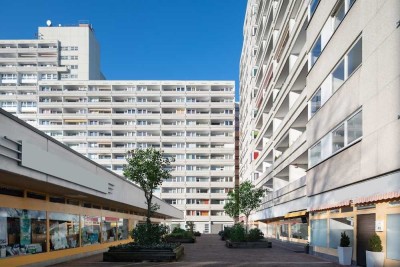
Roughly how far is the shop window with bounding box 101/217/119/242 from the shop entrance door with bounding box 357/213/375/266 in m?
17.5

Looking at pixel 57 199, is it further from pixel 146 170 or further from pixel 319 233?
pixel 319 233

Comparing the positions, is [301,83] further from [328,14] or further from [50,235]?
[50,235]

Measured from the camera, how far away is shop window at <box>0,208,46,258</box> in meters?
16.7

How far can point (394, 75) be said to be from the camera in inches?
525

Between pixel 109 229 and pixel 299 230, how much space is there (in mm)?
14946

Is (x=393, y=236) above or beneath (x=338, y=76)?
beneath

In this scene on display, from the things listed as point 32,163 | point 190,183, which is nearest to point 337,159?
point 32,163

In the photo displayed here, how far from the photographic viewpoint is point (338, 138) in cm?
1945

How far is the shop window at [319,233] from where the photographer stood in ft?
76.2

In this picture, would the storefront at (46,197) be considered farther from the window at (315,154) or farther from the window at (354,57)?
the window at (354,57)

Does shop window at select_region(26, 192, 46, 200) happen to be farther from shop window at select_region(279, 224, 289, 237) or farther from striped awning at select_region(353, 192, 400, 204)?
shop window at select_region(279, 224, 289, 237)

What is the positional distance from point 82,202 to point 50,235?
527 cm

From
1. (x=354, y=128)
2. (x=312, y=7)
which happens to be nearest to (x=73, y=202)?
(x=354, y=128)

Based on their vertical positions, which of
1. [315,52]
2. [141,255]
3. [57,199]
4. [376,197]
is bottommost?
[141,255]
